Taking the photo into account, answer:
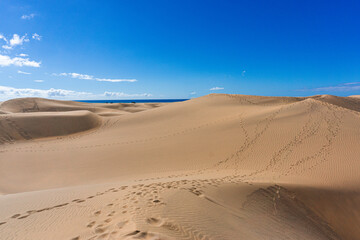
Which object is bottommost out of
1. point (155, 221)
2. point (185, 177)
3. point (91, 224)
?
point (185, 177)

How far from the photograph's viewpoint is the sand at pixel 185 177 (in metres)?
3.72

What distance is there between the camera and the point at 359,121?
1242 centimetres

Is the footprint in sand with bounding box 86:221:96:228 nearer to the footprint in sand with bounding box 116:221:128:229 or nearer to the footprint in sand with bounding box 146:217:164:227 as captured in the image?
the footprint in sand with bounding box 116:221:128:229

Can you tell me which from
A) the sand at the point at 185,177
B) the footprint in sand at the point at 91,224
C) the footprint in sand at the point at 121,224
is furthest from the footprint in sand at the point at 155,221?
the footprint in sand at the point at 91,224

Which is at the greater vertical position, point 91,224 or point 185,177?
point 91,224

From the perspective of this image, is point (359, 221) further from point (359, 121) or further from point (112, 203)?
point (359, 121)

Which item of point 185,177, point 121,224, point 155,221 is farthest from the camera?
point 185,177

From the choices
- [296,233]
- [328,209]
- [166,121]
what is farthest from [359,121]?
[166,121]

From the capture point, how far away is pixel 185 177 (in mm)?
7406

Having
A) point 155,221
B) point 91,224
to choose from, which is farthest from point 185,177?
point 91,224

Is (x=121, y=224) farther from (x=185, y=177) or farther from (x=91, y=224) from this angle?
(x=185, y=177)

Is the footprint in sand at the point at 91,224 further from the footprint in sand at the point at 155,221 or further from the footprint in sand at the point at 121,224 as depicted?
the footprint in sand at the point at 155,221

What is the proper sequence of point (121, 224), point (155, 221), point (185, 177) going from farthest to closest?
point (185, 177) < point (155, 221) < point (121, 224)

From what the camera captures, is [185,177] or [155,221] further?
[185,177]
